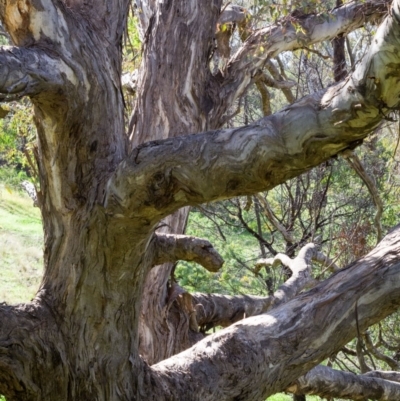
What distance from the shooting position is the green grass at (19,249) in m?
9.21

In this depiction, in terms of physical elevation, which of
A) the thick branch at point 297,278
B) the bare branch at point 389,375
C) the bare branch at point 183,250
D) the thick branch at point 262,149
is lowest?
the bare branch at point 389,375

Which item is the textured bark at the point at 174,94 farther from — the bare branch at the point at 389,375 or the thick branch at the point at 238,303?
the bare branch at the point at 389,375

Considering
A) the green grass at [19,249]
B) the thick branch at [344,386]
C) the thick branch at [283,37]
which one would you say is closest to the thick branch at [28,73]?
the thick branch at [283,37]

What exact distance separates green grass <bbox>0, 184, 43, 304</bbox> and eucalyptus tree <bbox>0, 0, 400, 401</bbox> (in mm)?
4787

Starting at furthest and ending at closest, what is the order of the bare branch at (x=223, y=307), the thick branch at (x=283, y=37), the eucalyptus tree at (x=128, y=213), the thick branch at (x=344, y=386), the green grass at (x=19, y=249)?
the green grass at (x=19, y=249) → the thick branch at (x=283, y=37) → the bare branch at (x=223, y=307) → the thick branch at (x=344, y=386) → the eucalyptus tree at (x=128, y=213)

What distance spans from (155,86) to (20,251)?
322 inches

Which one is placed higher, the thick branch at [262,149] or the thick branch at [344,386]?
the thick branch at [262,149]

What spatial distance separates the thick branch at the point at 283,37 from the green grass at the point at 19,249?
376 centimetres

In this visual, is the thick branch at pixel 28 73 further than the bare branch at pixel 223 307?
No

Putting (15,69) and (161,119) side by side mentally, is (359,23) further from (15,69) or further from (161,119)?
(15,69)

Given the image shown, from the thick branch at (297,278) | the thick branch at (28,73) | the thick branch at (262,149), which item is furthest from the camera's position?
the thick branch at (297,278)

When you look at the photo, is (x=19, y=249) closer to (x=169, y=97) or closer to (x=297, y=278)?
(x=297, y=278)

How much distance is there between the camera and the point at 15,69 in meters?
1.86

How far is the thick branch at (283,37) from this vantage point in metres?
3.80
